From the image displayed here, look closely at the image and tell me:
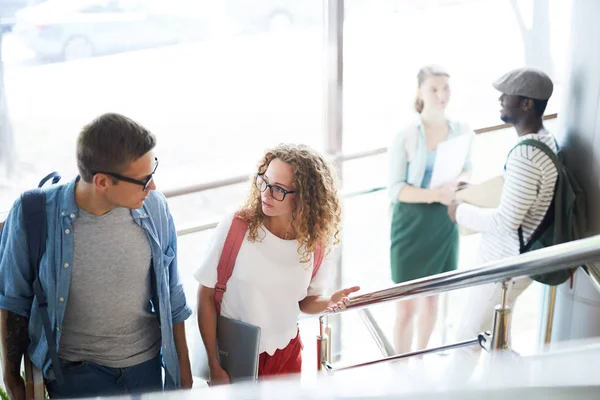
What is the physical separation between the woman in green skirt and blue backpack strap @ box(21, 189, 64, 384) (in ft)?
7.10

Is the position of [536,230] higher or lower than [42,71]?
lower

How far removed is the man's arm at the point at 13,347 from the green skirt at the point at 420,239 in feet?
7.36

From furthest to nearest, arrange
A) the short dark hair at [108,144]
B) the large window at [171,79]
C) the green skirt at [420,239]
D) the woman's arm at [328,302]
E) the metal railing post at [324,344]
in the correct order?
the green skirt at [420,239] < the large window at [171,79] < the metal railing post at [324,344] < the woman's arm at [328,302] < the short dark hair at [108,144]

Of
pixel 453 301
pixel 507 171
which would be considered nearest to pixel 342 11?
pixel 507 171

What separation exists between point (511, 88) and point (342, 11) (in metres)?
1.02

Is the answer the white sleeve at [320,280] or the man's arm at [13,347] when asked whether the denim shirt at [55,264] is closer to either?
the man's arm at [13,347]

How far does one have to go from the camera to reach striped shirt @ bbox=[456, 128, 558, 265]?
3.46 m

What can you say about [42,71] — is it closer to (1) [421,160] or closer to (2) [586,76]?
(1) [421,160]

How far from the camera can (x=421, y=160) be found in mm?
3928

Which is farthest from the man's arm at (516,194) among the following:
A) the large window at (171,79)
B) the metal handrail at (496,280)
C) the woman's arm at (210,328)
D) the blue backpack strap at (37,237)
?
the blue backpack strap at (37,237)

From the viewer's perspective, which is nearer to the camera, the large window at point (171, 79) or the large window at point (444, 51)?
the large window at point (171, 79)

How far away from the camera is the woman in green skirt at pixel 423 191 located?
152 inches

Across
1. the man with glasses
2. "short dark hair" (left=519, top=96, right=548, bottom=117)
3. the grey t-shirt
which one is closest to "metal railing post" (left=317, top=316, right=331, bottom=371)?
the man with glasses

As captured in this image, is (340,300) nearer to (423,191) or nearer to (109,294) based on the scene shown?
(109,294)
